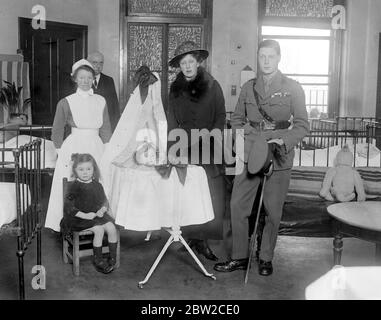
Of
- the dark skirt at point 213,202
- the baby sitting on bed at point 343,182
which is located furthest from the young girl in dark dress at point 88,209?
the baby sitting on bed at point 343,182

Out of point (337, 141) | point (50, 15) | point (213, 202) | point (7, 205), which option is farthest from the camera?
point (50, 15)

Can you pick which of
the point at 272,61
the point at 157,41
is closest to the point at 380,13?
the point at 157,41

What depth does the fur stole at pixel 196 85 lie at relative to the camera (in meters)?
4.08

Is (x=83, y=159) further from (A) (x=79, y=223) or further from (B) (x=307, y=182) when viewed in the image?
(B) (x=307, y=182)

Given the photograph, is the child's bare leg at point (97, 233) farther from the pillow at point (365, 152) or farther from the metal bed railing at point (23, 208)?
the pillow at point (365, 152)

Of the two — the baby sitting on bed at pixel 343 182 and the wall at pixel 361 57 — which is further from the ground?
the wall at pixel 361 57

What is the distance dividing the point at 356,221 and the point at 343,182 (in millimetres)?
1412

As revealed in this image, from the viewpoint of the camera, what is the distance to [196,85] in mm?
4086

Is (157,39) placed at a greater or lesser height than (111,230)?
greater

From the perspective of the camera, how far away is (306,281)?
150 inches

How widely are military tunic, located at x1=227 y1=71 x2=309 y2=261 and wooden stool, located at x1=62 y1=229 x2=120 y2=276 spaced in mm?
909

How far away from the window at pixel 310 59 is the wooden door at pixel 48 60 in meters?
3.28

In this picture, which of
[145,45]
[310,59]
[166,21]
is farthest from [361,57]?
[145,45]

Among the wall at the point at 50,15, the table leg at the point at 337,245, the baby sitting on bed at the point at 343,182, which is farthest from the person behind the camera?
the wall at the point at 50,15
